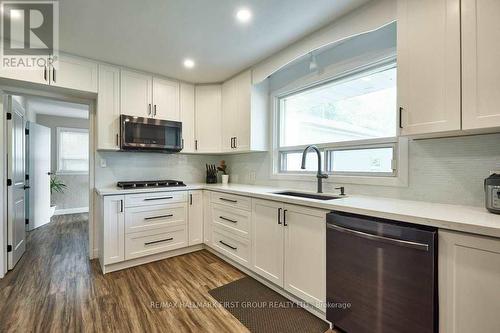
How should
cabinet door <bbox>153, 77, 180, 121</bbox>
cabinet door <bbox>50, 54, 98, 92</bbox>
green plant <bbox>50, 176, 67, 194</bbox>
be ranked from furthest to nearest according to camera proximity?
green plant <bbox>50, 176, 67, 194</bbox>
cabinet door <bbox>153, 77, 180, 121</bbox>
cabinet door <bbox>50, 54, 98, 92</bbox>

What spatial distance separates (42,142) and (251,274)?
4.70 meters

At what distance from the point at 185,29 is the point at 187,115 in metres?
1.44

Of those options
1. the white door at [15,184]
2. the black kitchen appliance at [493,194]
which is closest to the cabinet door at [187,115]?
the white door at [15,184]

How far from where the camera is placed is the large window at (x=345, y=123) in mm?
2047

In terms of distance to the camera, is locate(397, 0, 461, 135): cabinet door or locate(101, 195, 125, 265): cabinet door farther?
locate(101, 195, 125, 265): cabinet door

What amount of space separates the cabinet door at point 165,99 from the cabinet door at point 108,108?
459 millimetres

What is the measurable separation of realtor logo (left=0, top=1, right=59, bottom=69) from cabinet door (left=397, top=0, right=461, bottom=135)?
259 cm

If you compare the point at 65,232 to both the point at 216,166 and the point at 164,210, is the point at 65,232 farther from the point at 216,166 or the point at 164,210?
the point at 216,166

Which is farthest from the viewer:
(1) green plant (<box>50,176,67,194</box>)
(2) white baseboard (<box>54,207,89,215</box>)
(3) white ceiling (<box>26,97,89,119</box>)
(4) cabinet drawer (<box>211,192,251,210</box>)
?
(2) white baseboard (<box>54,207,89,215</box>)

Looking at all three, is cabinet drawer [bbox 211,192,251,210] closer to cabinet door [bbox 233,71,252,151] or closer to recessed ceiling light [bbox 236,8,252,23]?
cabinet door [bbox 233,71,252,151]

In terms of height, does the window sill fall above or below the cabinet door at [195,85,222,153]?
below

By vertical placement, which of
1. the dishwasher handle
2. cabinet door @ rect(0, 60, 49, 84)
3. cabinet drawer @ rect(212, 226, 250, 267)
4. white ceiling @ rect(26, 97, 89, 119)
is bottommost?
cabinet drawer @ rect(212, 226, 250, 267)

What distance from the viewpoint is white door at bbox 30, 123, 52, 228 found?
4.12 m

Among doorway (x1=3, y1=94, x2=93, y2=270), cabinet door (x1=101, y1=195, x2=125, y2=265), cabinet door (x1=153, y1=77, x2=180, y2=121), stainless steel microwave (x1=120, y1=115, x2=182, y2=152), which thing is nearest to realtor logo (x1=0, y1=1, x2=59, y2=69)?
doorway (x1=3, y1=94, x2=93, y2=270)
